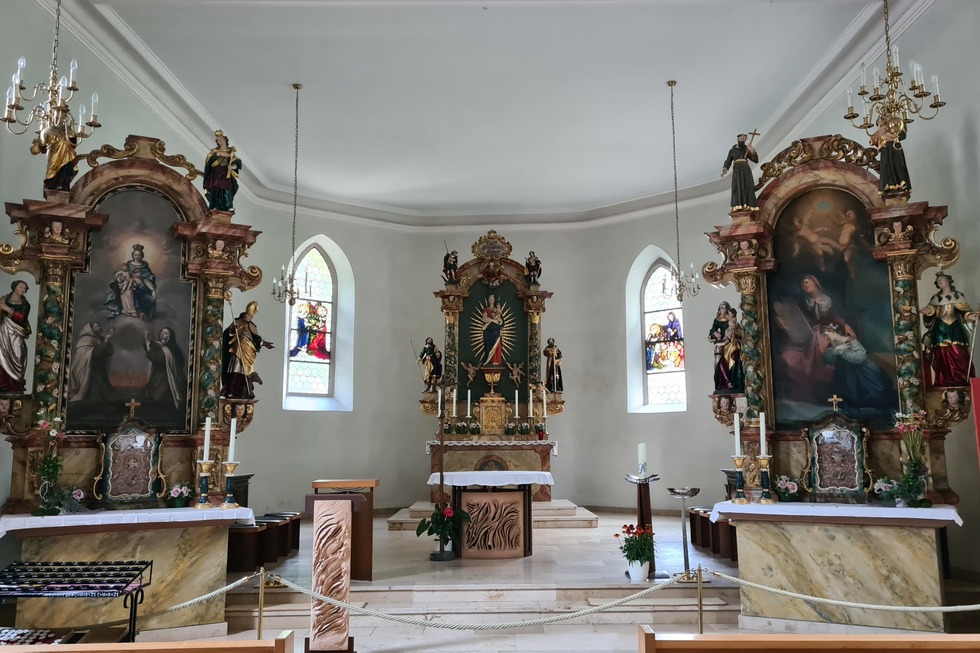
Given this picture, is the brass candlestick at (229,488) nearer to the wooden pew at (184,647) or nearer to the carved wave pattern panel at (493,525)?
the carved wave pattern panel at (493,525)

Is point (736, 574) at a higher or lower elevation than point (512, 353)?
lower

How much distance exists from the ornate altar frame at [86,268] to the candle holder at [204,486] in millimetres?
317

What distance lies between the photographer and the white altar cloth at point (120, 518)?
21.4 feet

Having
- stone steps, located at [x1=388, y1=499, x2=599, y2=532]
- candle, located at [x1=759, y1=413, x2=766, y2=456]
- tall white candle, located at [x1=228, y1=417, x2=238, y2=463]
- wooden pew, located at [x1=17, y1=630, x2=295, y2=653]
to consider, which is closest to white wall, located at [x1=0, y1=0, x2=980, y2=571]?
stone steps, located at [x1=388, y1=499, x2=599, y2=532]

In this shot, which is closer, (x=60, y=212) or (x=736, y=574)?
(x=60, y=212)

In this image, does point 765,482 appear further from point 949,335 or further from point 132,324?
point 132,324

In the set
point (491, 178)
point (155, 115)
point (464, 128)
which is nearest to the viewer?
point (155, 115)

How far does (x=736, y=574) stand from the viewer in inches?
332

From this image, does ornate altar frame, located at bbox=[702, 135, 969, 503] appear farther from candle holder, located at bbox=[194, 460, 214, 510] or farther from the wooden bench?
candle holder, located at bbox=[194, 460, 214, 510]

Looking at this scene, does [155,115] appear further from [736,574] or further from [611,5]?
[736,574]

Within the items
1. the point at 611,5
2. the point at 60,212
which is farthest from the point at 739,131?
the point at 60,212

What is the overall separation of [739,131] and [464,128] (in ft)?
15.9

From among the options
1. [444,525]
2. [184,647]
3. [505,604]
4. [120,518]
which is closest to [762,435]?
[505,604]

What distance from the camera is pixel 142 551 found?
706cm
